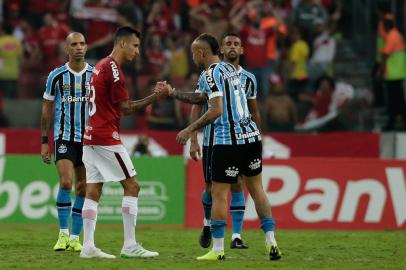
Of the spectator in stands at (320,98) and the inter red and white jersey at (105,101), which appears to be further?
the spectator in stands at (320,98)

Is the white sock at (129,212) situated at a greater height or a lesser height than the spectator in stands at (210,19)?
lesser

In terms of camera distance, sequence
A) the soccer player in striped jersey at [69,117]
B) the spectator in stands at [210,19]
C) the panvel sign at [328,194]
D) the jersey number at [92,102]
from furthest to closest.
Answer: the spectator in stands at [210,19] < the panvel sign at [328,194] < the soccer player in striped jersey at [69,117] < the jersey number at [92,102]

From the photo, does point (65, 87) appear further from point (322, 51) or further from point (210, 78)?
point (322, 51)

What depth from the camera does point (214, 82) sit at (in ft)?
39.1

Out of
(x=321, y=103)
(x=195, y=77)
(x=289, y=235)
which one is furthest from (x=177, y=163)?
(x=321, y=103)

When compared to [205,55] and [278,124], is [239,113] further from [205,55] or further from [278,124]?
[278,124]

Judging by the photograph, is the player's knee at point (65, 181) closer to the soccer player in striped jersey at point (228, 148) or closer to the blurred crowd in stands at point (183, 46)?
the soccer player in striped jersey at point (228, 148)

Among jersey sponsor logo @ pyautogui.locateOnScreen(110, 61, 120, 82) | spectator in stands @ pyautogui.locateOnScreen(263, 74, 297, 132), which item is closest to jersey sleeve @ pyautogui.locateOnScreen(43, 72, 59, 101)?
jersey sponsor logo @ pyautogui.locateOnScreen(110, 61, 120, 82)

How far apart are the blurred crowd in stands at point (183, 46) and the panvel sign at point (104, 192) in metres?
4.50

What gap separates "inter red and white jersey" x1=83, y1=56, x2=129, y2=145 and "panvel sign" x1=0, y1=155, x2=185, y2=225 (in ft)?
21.3

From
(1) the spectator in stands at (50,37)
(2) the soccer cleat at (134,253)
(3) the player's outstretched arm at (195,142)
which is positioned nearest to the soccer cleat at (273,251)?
(2) the soccer cleat at (134,253)

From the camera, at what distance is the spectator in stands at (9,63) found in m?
23.1

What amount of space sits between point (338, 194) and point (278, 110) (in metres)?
4.90

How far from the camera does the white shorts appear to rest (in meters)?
12.0
